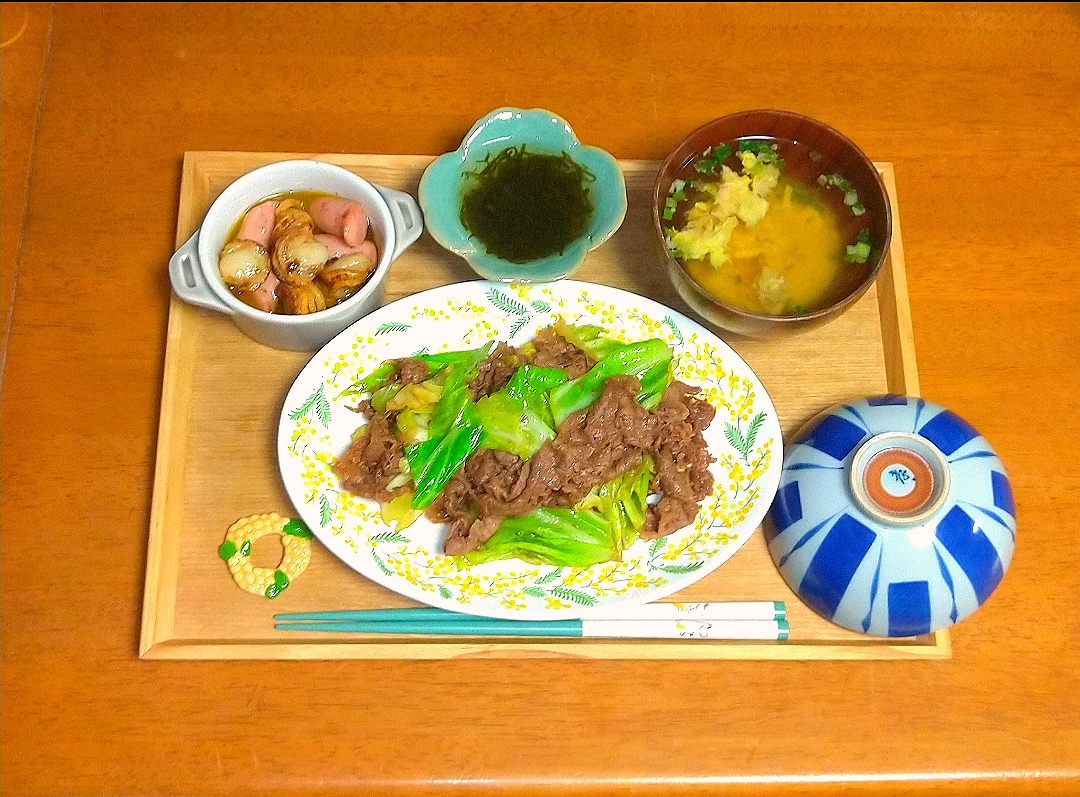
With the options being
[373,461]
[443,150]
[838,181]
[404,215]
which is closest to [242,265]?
[404,215]

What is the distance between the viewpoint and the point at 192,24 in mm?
1969

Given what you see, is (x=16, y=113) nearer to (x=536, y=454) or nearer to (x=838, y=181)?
(x=536, y=454)

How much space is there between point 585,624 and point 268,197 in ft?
3.44

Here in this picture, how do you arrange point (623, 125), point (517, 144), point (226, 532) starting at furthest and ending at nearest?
point (623, 125) → point (517, 144) → point (226, 532)

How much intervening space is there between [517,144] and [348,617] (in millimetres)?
998

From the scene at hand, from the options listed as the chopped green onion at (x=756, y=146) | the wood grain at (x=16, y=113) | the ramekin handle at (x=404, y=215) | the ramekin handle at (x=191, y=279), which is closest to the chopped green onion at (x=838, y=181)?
the chopped green onion at (x=756, y=146)

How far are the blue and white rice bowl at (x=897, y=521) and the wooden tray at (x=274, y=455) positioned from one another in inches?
4.3

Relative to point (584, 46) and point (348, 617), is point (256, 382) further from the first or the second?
point (584, 46)

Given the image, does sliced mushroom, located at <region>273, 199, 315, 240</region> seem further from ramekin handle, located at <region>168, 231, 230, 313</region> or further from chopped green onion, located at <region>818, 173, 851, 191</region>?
chopped green onion, located at <region>818, 173, 851, 191</region>

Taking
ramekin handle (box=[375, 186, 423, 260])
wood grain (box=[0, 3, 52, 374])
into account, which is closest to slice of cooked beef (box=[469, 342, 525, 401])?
ramekin handle (box=[375, 186, 423, 260])

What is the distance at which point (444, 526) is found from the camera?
152 centimetres

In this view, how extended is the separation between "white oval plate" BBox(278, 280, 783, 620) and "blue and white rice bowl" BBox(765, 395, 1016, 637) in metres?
0.11

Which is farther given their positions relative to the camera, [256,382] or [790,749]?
[256,382]

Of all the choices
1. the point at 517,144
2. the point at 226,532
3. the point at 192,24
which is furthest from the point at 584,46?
the point at 226,532
